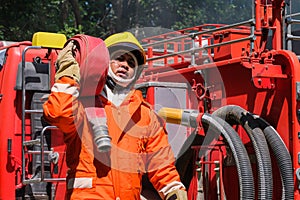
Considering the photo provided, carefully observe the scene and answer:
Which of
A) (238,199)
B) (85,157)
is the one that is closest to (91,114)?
(85,157)

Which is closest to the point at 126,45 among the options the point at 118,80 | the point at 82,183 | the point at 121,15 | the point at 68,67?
the point at 118,80

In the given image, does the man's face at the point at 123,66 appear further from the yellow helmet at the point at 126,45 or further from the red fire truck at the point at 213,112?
the red fire truck at the point at 213,112

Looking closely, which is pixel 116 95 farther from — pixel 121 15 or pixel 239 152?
pixel 121 15

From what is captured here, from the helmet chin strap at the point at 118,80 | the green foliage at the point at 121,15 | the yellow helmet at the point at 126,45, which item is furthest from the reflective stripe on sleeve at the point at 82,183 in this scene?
the green foliage at the point at 121,15

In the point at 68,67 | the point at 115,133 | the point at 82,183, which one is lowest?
the point at 82,183

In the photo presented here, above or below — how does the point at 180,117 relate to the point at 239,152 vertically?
above

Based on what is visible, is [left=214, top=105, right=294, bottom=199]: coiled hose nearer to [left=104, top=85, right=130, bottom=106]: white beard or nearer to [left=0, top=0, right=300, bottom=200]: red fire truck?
[left=0, top=0, right=300, bottom=200]: red fire truck

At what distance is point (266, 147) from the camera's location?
4.88 meters

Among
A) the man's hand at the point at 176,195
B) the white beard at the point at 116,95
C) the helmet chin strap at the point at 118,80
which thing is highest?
the helmet chin strap at the point at 118,80

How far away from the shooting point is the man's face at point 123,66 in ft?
14.4

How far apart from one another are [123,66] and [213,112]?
122cm

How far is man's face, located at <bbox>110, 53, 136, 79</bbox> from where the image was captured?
4.39 metres

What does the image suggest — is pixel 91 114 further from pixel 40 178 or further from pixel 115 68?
pixel 40 178

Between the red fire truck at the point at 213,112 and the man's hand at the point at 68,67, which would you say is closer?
the man's hand at the point at 68,67
